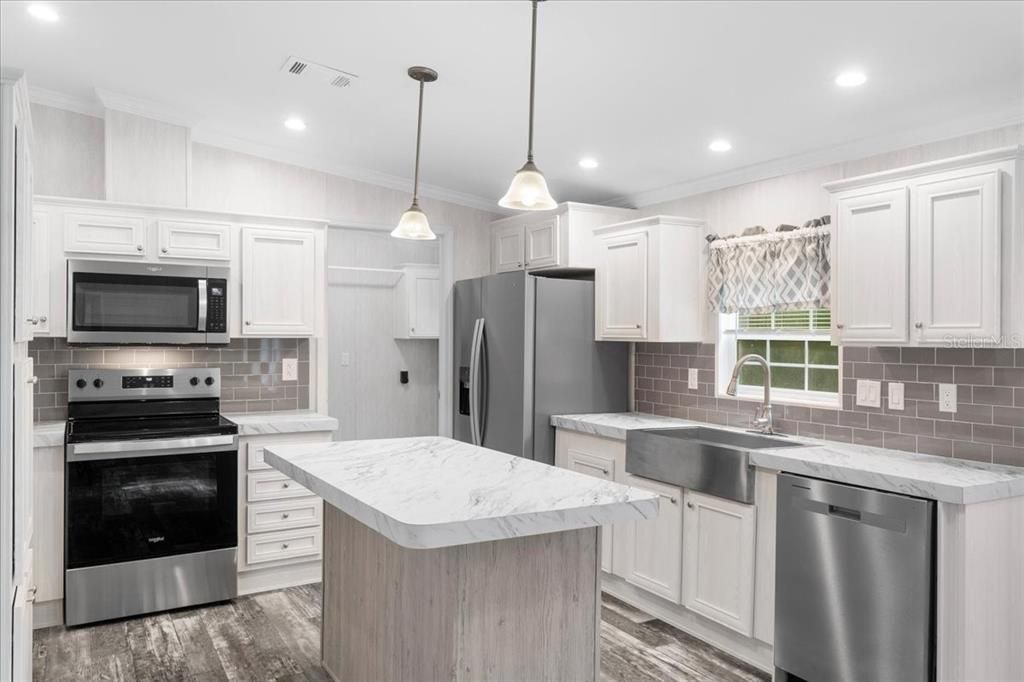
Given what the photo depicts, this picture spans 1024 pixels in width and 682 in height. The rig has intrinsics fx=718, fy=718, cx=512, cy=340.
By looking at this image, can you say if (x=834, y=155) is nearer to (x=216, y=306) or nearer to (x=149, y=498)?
(x=216, y=306)

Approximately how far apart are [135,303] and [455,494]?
9.01 feet

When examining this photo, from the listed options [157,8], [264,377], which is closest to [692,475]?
[264,377]

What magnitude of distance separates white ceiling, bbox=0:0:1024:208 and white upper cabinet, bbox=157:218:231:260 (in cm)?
65

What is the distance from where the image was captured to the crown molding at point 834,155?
2904 millimetres

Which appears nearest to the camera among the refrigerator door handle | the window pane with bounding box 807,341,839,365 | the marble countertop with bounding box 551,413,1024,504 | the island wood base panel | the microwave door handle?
the island wood base panel

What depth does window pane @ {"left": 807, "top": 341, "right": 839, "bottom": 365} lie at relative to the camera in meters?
3.61

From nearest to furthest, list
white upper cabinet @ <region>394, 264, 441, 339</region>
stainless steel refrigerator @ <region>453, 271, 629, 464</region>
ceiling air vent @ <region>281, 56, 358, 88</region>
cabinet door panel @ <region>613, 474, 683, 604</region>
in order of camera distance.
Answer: ceiling air vent @ <region>281, 56, 358, 88</region> → cabinet door panel @ <region>613, 474, 683, 604</region> → stainless steel refrigerator @ <region>453, 271, 629, 464</region> → white upper cabinet @ <region>394, 264, 441, 339</region>

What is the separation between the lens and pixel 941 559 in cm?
239

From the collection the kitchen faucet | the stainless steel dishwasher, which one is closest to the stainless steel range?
the kitchen faucet

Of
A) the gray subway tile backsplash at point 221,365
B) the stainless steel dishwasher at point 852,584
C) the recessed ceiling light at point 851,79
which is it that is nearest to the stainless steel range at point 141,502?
the gray subway tile backsplash at point 221,365

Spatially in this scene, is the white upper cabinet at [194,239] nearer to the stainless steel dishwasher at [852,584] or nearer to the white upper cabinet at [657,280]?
the white upper cabinet at [657,280]

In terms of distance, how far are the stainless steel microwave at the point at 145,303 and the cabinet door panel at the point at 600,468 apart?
84.0 inches

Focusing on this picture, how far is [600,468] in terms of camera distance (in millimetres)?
3982

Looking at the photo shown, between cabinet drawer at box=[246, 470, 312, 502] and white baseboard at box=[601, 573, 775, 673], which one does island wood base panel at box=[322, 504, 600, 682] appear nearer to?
white baseboard at box=[601, 573, 775, 673]
